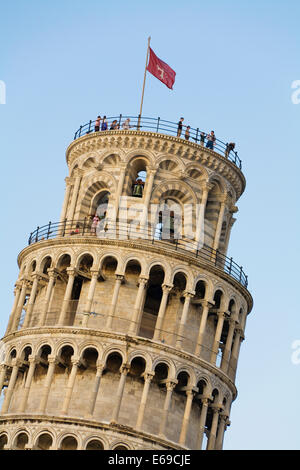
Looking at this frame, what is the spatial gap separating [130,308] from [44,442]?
32.9 feet

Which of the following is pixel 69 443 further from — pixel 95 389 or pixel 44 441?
pixel 95 389

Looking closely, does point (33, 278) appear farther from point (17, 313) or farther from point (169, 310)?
point (169, 310)

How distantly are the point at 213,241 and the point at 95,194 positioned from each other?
28.5 ft

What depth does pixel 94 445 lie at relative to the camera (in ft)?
238

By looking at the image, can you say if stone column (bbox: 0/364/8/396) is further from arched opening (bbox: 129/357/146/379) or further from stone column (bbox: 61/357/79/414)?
arched opening (bbox: 129/357/146/379)

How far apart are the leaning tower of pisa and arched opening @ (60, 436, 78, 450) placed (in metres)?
0.06

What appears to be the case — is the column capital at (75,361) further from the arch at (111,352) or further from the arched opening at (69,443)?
the arched opening at (69,443)

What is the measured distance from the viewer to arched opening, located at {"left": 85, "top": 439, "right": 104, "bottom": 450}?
72.1 meters

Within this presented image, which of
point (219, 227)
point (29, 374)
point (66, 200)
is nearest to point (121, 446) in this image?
point (29, 374)

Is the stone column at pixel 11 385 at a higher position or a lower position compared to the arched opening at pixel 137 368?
lower

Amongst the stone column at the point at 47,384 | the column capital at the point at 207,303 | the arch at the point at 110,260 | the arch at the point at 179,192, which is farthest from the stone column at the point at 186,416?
the arch at the point at 179,192

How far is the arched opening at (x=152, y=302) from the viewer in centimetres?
7664

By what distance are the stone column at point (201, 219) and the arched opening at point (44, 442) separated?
53.2 feet
